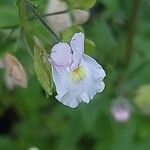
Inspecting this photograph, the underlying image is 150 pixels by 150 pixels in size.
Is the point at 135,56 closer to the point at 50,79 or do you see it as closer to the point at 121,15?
the point at 121,15

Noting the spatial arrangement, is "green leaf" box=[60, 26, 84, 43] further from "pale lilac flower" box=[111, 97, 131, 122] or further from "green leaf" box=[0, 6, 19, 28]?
"pale lilac flower" box=[111, 97, 131, 122]

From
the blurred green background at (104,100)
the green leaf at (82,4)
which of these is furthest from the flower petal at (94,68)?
the blurred green background at (104,100)

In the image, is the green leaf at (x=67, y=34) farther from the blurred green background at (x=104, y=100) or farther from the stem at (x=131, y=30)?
the stem at (x=131, y=30)

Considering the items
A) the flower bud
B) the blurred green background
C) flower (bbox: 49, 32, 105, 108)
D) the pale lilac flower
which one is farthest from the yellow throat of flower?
the pale lilac flower

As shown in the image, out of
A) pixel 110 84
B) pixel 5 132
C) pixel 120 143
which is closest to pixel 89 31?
pixel 110 84

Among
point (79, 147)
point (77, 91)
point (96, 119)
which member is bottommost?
point (79, 147)

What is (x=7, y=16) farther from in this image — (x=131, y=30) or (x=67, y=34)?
(x=67, y=34)

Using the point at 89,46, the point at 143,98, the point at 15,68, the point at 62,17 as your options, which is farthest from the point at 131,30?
the point at 89,46
